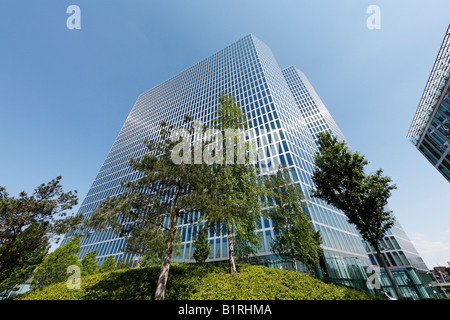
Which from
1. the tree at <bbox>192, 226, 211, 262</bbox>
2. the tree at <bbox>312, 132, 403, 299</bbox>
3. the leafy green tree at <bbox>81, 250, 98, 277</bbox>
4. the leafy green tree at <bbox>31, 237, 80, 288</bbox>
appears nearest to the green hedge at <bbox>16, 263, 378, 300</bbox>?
the tree at <bbox>312, 132, 403, 299</bbox>

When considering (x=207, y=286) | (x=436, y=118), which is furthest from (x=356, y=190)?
(x=436, y=118)

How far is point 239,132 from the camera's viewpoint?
15.8 m

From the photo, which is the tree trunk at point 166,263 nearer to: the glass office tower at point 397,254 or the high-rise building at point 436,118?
the high-rise building at point 436,118

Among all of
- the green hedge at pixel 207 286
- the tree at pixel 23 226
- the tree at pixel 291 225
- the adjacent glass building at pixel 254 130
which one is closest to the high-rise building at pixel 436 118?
the adjacent glass building at pixel 254 130

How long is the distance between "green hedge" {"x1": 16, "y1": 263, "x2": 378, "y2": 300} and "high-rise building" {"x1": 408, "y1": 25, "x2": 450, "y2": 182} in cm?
3679

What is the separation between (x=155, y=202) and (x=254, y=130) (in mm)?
35781

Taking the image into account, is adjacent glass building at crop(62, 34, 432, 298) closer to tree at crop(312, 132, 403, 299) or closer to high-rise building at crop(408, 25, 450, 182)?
tree at crop(312, 132, 403, 299)

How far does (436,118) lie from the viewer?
33031 mm

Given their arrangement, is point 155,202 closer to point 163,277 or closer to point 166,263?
point 166,263

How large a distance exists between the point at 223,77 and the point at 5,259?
218ft

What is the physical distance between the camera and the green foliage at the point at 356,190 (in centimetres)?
1210

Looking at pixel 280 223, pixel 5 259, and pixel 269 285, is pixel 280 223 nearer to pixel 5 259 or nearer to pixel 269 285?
pixel 269 285

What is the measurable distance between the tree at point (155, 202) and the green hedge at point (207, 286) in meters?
1.93
